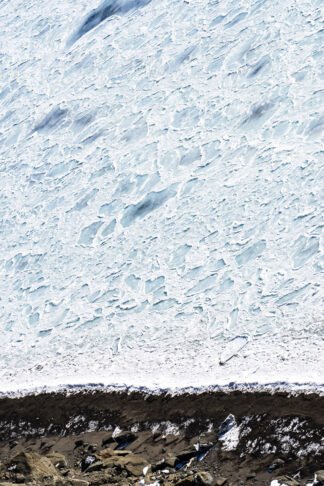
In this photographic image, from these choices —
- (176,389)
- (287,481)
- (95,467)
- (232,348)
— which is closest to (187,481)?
(287,481)

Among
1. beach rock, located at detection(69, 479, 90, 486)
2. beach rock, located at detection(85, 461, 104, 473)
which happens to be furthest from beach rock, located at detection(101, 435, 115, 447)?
beach rock, located at detection(69, 479, 90, 486)

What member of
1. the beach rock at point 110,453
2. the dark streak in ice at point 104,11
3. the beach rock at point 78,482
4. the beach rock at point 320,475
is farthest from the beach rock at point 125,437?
the dark streak in ice at point 104,11

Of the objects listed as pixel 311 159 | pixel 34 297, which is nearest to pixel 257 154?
pixel 311 159

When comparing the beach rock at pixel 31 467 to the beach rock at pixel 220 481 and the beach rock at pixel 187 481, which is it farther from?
the beach rock at pixel 220 481

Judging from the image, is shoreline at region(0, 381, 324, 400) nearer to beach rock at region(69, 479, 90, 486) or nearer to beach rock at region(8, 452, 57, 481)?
beach rock at region(8, 452, 57, 481)

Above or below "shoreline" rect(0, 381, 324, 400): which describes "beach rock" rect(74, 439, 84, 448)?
above
